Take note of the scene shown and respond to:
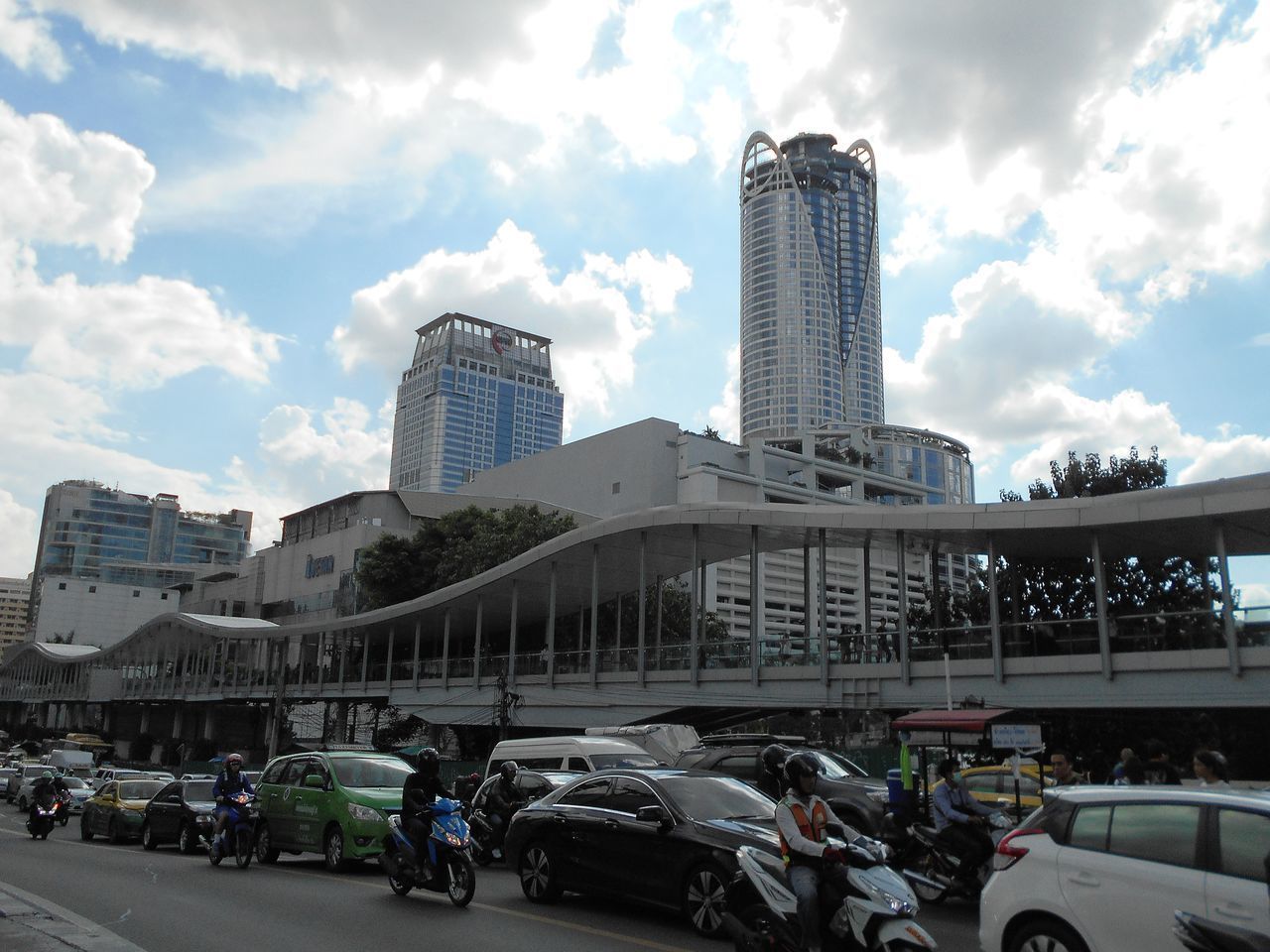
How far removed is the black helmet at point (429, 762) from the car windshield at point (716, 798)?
231 cm

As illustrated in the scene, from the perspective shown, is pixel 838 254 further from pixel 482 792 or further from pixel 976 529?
pixel 482 792

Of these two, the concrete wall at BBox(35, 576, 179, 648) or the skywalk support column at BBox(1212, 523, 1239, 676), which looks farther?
the concrete wall at BBox(35, 576, 179, 648)

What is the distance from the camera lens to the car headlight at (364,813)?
1320 centimetres

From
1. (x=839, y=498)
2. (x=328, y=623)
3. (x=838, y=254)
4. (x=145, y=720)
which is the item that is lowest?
(x=145, y=720)

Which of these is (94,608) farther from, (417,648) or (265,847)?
(265,847)

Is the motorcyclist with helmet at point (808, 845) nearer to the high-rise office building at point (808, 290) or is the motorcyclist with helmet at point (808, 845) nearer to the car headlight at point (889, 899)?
the car headlight at point (889, 899)

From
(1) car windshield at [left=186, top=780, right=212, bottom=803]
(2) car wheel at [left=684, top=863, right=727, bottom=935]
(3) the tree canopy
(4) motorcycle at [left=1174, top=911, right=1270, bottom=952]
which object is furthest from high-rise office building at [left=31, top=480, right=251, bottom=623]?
(4) motorcycle at [left=1174, top=911, right=1270, bottom=952]

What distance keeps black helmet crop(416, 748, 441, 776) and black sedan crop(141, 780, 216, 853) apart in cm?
779

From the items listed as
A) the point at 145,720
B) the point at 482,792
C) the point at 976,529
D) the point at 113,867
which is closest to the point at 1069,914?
the point at 482,792

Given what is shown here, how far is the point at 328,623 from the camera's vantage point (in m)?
51.9

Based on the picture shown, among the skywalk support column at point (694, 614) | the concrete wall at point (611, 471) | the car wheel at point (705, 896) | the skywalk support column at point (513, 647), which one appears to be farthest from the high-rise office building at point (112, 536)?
the car wheel at point (705, 896)

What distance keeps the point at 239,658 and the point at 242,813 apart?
5832 cm

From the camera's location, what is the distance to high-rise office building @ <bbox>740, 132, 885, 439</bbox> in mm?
181375

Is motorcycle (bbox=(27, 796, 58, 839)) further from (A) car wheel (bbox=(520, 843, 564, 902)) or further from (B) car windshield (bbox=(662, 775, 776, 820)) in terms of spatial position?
(B) car windshield (bbox=(662, 775, 776, 820))
